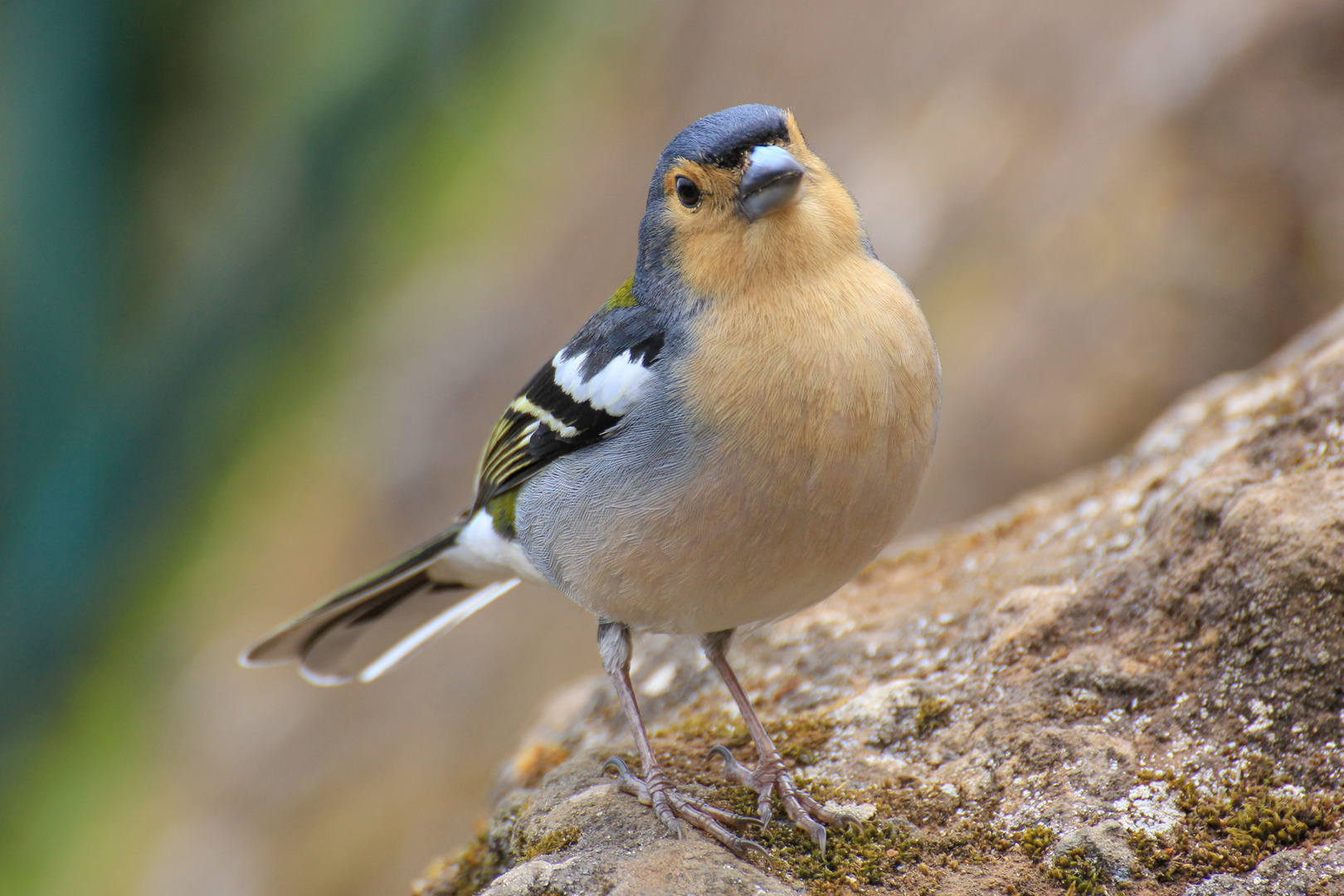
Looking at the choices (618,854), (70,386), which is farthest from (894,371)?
(70,386)

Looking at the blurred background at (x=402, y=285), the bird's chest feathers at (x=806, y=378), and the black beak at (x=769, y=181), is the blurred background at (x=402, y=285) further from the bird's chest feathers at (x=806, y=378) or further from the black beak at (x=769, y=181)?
the black beak at (x=769, y=181)

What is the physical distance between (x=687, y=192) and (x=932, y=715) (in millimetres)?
1890

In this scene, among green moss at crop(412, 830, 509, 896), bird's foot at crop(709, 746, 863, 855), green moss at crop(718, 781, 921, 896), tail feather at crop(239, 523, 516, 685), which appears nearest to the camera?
green moss at crop(718, 781, 921, 896)

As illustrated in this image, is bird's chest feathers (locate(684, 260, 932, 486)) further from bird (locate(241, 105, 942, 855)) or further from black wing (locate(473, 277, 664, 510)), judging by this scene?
black wing (locate(473, 277, 664, 510))

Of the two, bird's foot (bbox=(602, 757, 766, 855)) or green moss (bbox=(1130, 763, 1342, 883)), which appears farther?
bird's foot (bbox=(602, 757, 766, 855))

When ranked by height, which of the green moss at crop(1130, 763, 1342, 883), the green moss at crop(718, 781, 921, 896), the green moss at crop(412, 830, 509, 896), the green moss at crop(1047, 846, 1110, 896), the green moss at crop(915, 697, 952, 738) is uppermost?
the green moss at crop(412, 830, 509, 896)

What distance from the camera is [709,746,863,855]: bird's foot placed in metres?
3.34

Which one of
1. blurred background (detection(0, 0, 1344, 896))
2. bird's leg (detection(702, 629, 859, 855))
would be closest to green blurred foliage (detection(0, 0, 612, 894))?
blurred background (detection(0, 0, 1344, 896))

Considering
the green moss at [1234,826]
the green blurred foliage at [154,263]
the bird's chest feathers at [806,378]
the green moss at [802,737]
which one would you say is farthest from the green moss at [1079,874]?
the green blurred foliage at [154,263]

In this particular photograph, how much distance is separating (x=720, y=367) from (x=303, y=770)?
7.19 metres

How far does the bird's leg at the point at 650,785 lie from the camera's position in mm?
3330

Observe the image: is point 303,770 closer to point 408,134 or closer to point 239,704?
point 239,704

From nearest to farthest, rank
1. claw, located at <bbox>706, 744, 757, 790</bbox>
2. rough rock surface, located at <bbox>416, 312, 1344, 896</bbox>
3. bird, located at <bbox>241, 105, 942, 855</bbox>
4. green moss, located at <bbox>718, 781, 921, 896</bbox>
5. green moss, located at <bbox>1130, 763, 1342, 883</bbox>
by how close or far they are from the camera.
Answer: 1. green moss, located at <bbox>1130, 763, 1342, 883</bbox>
2. rough rock surface, located at <bbox>416, 312, 1344, 896</bbox>
3. green moss, located at <bbox>718, 781, 921, 896</bbox>
4. bird, located at <bbox>241, 105, 942, 855</bbox>
5. claw, located at <bbox>706, 744, 757, 790</bbox>

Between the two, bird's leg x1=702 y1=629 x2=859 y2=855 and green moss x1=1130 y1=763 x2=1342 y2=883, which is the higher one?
bird's leg x1=702 y1=629 x2=859 y2=855
